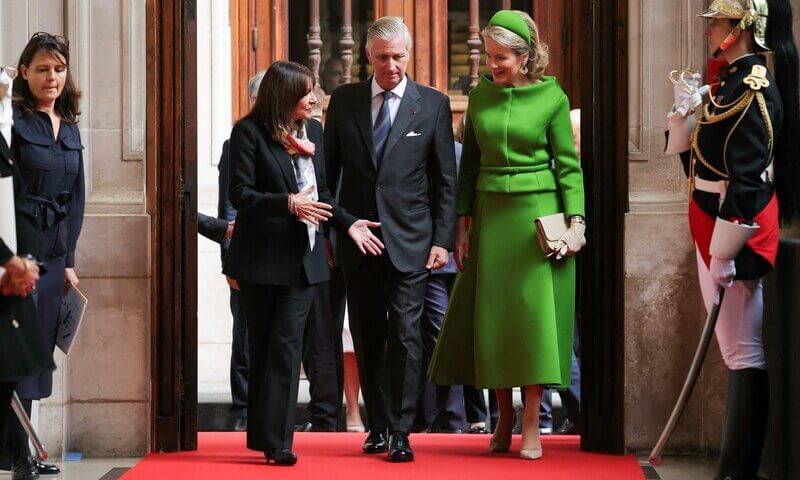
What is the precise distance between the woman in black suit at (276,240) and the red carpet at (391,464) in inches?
8.3

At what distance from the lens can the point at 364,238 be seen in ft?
22.9

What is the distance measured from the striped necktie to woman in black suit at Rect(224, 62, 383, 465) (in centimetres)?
33

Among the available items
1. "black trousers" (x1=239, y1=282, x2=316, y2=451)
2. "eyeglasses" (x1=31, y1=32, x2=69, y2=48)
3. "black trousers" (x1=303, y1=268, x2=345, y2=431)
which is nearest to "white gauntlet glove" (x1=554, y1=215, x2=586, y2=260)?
"black trousers" (x1=239, y1=282, x2=316, y2=451)

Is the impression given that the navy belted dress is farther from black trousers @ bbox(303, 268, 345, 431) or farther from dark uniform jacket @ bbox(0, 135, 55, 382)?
black trousers @ bbox(303, 268, 345, 431)

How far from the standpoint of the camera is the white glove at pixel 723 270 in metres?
6.06

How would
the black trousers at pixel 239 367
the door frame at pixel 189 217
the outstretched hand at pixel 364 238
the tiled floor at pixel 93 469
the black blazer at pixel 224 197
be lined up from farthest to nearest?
the black trousers at pixel 239 367, the black blazer at pixel 224 197, the door frame at pixel 189 217, the outstretched hand at pixel 364 238, the tiled floor at pixel 93 469

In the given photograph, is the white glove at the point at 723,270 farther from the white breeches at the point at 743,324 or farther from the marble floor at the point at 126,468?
the marble floor at the point at 126,468

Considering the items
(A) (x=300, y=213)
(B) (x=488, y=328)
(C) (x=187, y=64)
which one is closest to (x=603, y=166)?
(B) (x=488, y=328)

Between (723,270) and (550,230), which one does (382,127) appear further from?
(723,270)

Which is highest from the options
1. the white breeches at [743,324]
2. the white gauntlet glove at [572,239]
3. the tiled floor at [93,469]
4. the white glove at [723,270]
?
the white gauntlet glove at [572,239]

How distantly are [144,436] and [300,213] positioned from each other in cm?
136

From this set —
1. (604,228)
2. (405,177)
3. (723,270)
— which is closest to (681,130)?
(723,270)

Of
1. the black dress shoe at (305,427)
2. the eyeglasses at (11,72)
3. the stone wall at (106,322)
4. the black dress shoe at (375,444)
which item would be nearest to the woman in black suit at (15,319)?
the eyeglasses at (11,72)

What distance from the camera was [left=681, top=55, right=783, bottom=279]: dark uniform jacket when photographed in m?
6.04
